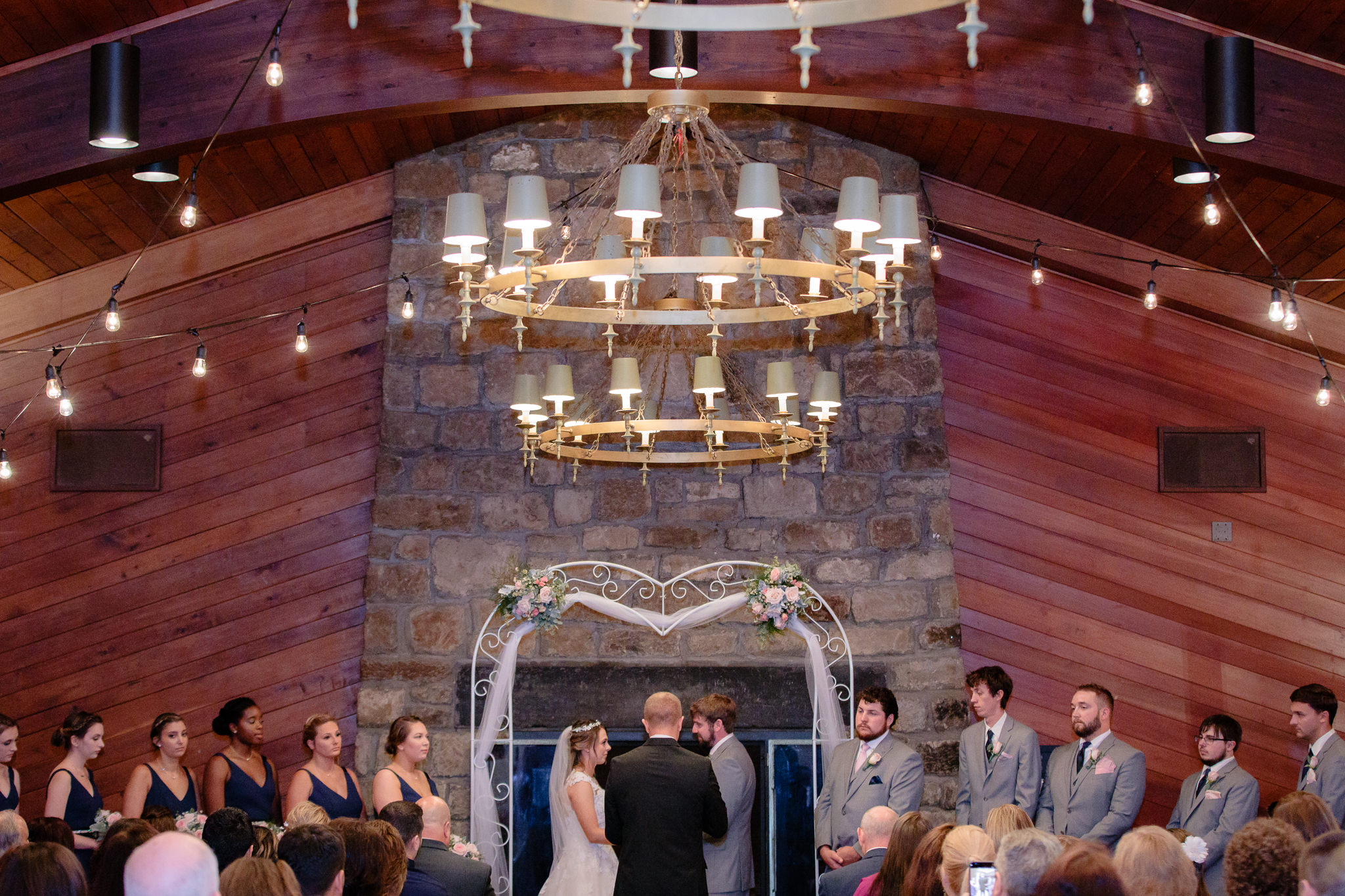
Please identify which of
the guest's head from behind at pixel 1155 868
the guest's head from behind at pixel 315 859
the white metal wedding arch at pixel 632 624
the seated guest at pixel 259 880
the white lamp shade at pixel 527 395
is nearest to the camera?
the seated guest at pixel 259 880

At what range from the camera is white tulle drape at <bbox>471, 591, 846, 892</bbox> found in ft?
23.2

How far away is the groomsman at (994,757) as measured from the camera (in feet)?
21.7

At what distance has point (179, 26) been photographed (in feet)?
19.0

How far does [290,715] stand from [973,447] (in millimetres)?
3886

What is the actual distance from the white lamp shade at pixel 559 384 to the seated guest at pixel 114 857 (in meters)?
2.41

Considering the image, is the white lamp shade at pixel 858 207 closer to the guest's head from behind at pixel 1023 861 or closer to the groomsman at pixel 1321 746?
the guest's head from behind at pixel 1023 861

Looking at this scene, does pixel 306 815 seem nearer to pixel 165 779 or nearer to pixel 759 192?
pixel 165 779

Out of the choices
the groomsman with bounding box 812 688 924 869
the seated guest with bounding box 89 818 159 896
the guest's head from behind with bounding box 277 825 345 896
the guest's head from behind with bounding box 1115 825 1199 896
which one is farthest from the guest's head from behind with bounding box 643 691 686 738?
the guest's head from behind with bounding box 1115 825 1199 896

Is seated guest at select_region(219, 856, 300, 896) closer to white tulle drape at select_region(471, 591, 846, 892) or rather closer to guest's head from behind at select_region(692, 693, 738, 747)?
guest's head from behind at select_region(692, 693, 738, 747)

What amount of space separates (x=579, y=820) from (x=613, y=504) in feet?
5.92

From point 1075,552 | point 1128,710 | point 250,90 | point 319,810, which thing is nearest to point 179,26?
point 250,90

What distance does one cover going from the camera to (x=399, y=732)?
647 centimetres

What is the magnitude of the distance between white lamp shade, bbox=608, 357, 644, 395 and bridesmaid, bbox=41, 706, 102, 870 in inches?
111

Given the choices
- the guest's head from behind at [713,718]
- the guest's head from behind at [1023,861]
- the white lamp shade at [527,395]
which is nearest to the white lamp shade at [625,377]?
the white lamp shade at [527,395]
